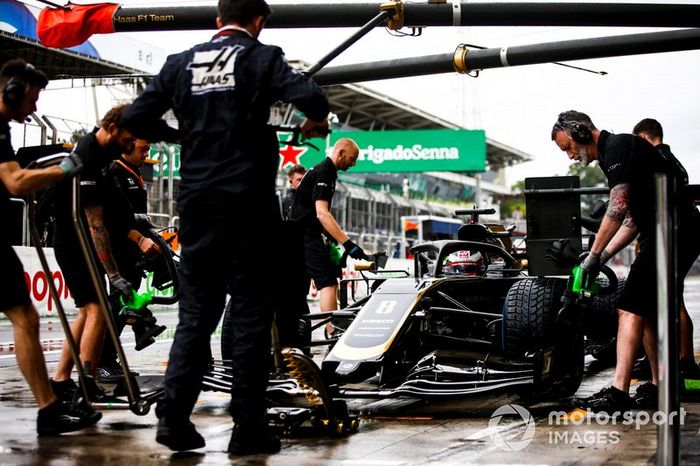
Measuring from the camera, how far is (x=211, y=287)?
417 centimetres

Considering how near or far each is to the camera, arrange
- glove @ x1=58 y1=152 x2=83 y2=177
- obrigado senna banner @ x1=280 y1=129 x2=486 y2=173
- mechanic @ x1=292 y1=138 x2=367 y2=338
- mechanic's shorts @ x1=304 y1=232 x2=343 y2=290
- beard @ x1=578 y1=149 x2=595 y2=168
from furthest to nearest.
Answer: obrigado senna banner @ x1=280 y1=129 x2=486 y2=173
mechanic's shorts @ x1=304 y1=232 x2=343 y2=290
mechanic @ x1=292 y1=138 x2=367 y2=338
beard @ x1=578 y1=149 x2=595 y2=168
glove @ x1=58 y1=152 x2=83 y2=177

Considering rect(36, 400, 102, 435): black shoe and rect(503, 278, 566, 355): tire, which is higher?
rect(503, 278, 566, 355): tire

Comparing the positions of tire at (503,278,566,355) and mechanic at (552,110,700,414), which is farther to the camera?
tire at (503,278,566,355)

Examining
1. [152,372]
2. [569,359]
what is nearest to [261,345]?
[569,359]

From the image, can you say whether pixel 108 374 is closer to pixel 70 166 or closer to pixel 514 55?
pixel 70 166

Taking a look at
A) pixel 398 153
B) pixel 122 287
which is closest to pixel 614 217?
pixel 122 287

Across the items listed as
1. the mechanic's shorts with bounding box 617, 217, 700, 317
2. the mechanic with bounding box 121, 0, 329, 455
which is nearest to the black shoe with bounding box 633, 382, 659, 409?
the mechanic's shorts with bounding box 617, 217, 700, 317

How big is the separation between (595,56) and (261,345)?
374 cm

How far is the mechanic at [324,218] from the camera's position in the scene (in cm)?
705

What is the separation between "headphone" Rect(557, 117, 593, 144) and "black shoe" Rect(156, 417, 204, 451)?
2.85 metres

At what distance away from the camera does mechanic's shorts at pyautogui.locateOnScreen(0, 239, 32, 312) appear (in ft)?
14.4

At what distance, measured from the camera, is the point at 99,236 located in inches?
210

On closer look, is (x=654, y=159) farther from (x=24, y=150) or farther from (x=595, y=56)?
(x=24, y=150)
